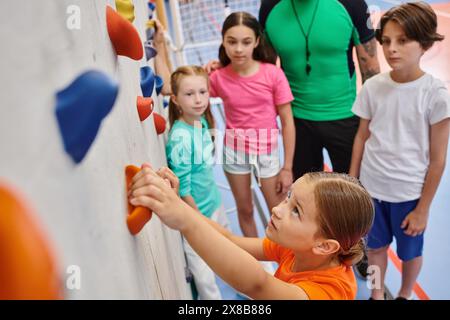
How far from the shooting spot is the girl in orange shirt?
0.46 meters

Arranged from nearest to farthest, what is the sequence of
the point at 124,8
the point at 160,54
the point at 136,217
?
the point at 136,217 < the point at 124,8 < the point at 160,54

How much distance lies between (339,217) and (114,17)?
38 cm

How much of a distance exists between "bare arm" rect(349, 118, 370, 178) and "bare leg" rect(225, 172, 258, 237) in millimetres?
305

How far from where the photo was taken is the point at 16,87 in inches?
8.8

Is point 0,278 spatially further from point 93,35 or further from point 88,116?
point 93,35

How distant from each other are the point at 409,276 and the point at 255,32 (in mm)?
851

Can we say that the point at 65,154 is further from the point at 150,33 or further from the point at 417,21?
the point at 150,33

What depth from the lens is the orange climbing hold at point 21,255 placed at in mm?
175

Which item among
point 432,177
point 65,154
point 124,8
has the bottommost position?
point 432,177

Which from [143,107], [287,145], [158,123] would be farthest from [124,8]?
[287,145]

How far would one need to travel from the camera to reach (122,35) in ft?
1.41

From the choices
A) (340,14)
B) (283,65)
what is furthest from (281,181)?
(340,14)

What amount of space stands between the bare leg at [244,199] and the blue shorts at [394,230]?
1.23ft

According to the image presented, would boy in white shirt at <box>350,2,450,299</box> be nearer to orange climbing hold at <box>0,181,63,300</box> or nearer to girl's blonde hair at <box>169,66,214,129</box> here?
girl's blonde hair at <box>169,66,214,129</box>
